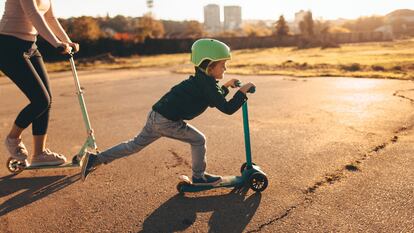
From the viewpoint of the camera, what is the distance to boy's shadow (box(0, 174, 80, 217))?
322 cm

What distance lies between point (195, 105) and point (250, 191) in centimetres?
87

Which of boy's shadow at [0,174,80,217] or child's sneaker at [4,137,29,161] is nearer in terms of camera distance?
boy's shadow at [0,174,80,217]

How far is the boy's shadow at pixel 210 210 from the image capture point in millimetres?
A: 2721

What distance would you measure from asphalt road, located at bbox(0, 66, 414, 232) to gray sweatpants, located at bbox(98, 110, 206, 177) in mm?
299

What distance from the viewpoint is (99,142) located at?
5211 mm

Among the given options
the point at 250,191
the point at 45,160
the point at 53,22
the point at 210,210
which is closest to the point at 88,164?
the point at 45,160

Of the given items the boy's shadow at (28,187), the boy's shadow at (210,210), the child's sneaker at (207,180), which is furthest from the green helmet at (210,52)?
the boy's shadow at (28,187)

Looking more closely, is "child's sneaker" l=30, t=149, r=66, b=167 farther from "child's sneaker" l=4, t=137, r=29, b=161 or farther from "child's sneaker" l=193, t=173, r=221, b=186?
"child's sneaker" l=193, t=173, r=221, b=186

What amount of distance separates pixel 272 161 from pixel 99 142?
2.37 meters

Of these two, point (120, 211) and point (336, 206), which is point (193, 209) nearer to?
point (120, 211)

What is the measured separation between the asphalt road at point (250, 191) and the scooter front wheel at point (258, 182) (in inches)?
3.4

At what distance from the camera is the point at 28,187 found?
3.57 metres

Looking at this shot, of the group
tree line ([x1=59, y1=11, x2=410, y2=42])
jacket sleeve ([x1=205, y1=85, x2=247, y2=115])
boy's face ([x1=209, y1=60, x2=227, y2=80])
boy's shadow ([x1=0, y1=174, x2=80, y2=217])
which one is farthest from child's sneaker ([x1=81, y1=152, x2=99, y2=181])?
tree line ([x1=59, y1=11, x2=410, y2=42])

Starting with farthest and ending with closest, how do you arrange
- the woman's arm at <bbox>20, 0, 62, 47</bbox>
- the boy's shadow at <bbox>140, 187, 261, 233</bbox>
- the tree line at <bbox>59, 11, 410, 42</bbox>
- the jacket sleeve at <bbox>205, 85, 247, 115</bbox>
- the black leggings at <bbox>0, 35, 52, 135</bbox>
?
1. the tree line at <bbox>59, 11, 410, 42</bbox>
2. the black leggings at <bbox>0, 35, 52, 135</bbox>
3. the woman's arm at <bbox>20, 0, 62, 47</bbox>
4. the jacket sleeve at <bbox>205, 85, 247, 115</bbox>
5. the boy's shadow at <bbox>140, 187, 261, 233</bbox>
